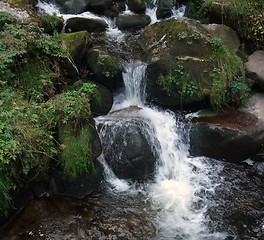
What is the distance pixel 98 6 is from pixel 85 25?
4.79 feet

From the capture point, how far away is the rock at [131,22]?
905 cm

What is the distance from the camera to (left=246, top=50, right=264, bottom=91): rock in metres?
6.58

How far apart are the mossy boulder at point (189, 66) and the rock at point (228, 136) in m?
0.63

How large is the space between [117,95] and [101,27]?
122 inches

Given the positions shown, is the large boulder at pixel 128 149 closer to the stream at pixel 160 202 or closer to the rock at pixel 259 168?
the stream at pixel 160 202

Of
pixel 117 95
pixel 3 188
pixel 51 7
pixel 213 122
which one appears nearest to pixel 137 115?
pixel 117 95

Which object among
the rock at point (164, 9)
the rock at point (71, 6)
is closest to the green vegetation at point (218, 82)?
the rock at point (164, 9)

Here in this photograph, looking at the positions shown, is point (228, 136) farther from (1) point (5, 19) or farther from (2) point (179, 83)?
(1) point (5, 19)

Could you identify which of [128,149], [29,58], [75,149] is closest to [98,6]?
[29,58]

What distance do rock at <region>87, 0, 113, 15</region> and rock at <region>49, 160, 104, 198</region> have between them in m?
→ 6.50

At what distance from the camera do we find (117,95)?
6941 millimetres

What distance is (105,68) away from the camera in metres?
6.52

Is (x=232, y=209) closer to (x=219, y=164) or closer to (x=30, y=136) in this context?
(x=219, y=164)

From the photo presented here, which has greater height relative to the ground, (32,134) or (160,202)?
(32,134)
